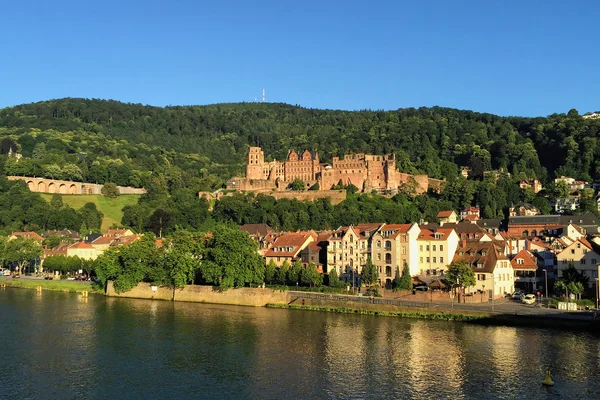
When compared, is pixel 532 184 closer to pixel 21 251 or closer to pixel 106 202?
pixel 106 202

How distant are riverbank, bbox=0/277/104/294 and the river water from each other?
1801 centimetres

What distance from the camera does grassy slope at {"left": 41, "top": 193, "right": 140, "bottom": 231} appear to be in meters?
121

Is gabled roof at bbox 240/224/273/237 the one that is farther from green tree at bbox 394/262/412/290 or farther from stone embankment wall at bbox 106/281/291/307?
green tree at bbox 394/262/412/290

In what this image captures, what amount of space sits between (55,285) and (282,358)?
148 ft

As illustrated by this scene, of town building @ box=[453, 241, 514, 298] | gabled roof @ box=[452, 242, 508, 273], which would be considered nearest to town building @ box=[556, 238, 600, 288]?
town building @ box=[453, 241, 514, 298]

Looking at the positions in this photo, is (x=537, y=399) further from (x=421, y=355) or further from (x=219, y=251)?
(x=219, y=251)

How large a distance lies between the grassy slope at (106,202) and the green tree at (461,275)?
257 ft

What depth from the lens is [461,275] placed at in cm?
5281

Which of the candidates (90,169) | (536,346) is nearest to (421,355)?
(536,346)

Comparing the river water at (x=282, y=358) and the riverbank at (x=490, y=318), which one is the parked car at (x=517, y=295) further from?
the river water at (x=282, y=358)

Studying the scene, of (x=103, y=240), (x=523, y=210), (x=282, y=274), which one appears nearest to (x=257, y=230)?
(x=103, y=240)

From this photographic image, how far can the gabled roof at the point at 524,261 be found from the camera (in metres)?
59.6

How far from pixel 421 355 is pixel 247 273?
23915 mm

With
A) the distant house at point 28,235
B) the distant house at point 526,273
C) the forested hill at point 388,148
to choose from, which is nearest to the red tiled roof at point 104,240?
the distant house at point 28,235
